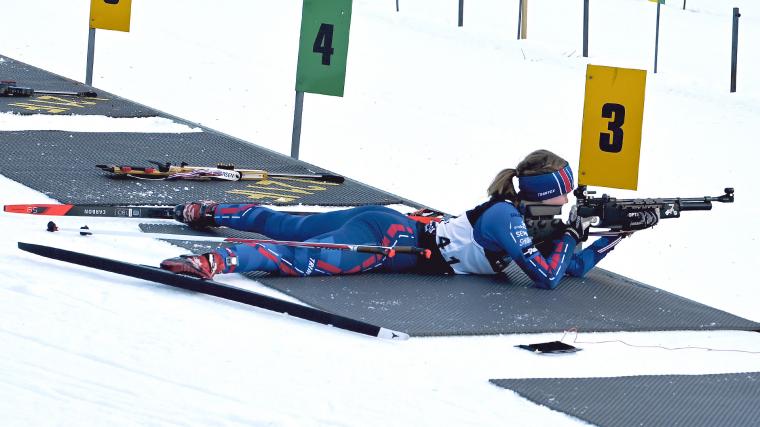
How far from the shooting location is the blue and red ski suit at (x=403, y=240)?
5.17m

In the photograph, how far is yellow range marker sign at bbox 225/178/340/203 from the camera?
6.62 m

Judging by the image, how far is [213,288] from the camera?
4.63m

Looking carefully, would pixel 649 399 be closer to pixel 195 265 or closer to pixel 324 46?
pixel 195 265

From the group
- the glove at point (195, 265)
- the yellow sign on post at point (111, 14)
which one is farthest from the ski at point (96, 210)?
the yellow sign on post at point (111, 14)

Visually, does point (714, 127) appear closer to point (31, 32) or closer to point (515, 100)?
point (515, 100)

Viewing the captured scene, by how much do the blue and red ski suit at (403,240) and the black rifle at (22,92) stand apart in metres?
3.75

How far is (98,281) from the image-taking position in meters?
4.65

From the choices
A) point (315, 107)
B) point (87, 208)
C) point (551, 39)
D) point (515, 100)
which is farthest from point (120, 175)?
point (551, 39)

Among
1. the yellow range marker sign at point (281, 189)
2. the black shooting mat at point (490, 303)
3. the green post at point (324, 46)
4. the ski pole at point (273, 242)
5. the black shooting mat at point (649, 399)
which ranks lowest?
the black shooting mat at point (649, 399)

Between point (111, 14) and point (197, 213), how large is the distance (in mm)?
4224

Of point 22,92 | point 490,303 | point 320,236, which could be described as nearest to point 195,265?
point 320,236

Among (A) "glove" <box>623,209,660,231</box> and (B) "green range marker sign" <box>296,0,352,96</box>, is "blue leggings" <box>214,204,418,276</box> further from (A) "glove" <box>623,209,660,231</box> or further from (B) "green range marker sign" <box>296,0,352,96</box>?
(B) "green range marker sign" <box>296,0,352,96</box>

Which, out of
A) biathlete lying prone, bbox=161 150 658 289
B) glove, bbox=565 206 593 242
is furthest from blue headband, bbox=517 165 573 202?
glove, bbox=565 206 593 242

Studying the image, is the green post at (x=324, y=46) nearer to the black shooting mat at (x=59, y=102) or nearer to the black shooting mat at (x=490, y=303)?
the black shooting mat at (x=59, y=102)
